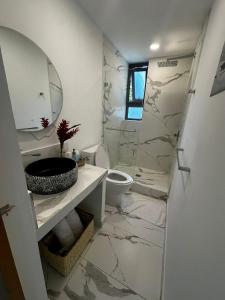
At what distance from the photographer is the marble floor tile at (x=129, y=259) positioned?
1177 millimetres

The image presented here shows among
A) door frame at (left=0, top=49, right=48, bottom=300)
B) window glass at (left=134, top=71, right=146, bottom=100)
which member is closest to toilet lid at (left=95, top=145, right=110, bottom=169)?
door frame at (left=0, top=49, right=48, bottom=300)

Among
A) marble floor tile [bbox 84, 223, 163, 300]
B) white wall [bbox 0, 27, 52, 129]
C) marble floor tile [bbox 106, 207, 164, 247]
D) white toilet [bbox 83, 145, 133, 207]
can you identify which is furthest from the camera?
white toilet [bbox 83, 145, 133, 207]

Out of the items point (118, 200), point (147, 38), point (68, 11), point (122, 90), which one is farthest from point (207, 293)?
point (122, 90)

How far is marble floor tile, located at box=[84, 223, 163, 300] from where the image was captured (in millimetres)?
1177

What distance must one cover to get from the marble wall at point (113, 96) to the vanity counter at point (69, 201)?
3.36 feet

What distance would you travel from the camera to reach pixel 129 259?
136 centimetres

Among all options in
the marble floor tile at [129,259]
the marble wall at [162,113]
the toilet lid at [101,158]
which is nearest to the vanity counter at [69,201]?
the marble floor tile at [129,259]

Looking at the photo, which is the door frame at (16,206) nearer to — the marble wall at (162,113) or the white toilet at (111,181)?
the white toilet at (111,181)

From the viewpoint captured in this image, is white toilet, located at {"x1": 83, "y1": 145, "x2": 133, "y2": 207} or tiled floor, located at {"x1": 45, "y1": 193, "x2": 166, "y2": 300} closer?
tiled floor, located at {"x1": 45, "y1": 193, "x2": 166, "y2": 300}

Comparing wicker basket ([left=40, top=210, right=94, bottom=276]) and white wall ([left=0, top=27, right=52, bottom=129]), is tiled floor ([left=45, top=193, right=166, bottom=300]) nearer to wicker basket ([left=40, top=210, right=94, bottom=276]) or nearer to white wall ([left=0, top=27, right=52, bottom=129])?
wicker basket ([left=40, top=210, right=94, bottom=276])

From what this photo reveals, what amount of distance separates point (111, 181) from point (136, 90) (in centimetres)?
216

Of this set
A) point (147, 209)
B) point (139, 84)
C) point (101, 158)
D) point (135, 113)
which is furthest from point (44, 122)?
point (139, 84)

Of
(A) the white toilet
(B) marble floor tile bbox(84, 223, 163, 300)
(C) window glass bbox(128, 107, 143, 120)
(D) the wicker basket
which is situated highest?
(C) window glass bbox(128, 107, 143, 120)

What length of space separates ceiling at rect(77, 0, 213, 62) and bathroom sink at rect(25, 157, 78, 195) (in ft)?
5.17
